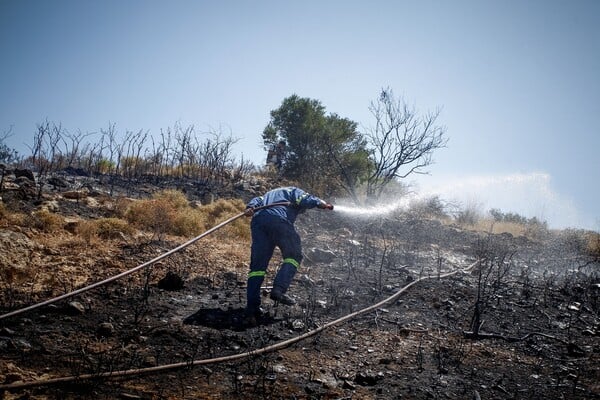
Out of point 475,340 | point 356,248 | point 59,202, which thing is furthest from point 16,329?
point 356,248

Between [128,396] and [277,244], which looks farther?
[277,244]

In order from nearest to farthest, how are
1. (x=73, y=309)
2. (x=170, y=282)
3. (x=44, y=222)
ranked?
(x=73, y=309)
(x=170, y=282)
(x=44, y=222)

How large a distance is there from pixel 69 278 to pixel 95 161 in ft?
37.4

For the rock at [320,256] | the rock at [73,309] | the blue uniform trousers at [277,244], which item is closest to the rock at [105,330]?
the rock at [73,309]

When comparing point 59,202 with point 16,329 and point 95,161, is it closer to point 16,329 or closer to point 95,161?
point 16,329

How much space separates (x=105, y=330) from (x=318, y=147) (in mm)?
16851

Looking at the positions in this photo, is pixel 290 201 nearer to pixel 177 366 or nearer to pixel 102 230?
pixel 177 366

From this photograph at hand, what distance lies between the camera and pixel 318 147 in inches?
770

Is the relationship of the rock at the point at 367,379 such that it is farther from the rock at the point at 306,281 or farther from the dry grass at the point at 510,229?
the dry grass at the point at 510,229

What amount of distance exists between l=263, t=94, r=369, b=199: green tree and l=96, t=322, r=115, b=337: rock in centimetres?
1478

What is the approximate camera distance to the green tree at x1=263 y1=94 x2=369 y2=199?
1864cm

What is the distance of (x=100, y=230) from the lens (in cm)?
660

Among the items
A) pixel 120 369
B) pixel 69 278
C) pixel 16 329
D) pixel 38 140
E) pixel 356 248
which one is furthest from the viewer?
pixel 38 140

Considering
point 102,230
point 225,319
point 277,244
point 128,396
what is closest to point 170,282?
point 225,319
